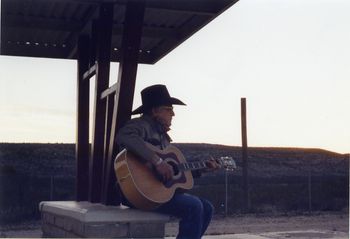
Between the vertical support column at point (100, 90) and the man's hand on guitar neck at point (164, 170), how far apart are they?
1715 mm

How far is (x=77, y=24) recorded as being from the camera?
7.37 metres

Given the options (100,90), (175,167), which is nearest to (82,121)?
(100,90)

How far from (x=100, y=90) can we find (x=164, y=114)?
4.22 ft

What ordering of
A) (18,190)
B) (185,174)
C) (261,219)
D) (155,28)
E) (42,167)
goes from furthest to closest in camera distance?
(42,167) < (18,190) < (261,219) < (155,28) < (185,174)

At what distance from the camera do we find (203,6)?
21.5 feet

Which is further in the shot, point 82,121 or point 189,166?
point 82,121

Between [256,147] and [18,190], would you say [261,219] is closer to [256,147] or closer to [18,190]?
[18,190]

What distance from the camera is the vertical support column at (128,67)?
564cm

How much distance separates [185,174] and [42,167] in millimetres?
39156

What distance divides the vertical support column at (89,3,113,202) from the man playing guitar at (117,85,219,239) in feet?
3.06

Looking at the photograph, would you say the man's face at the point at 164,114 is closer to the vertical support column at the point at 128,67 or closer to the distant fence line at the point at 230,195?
the vertical support column at the point at 128,67

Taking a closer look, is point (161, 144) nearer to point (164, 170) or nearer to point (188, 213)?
point (164, 170)

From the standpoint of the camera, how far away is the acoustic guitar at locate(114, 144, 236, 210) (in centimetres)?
500

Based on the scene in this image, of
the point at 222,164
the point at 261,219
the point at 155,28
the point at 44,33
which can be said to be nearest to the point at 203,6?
the point at 155,28
